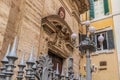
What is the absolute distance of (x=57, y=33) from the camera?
720 centimetres

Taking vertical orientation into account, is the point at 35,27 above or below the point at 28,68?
above

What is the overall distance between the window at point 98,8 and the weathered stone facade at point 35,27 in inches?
242

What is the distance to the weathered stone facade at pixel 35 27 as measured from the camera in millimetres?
4551

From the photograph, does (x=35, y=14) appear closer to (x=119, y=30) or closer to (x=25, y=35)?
(x=25, y=35)

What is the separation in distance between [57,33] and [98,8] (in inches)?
344

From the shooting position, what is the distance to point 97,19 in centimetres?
1446

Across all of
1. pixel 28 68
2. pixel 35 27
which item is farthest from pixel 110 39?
pixel 28 68

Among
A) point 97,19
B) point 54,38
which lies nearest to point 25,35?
point 54,38

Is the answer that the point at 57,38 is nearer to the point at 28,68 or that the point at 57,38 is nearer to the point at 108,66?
the point at 28,68

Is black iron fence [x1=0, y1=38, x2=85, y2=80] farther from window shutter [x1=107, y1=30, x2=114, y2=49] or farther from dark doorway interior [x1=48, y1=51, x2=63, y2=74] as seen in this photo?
window shutter [x1=107, y1=30, x2=114, y2=49]

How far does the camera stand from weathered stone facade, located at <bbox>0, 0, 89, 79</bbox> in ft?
14.9

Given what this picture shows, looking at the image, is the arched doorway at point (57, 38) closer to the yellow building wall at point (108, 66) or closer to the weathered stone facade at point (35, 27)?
the weathered stone facade at point (35, 27)

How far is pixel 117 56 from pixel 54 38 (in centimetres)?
701

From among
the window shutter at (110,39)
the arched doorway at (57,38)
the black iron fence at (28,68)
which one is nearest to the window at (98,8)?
the window shutter at (110,39)
